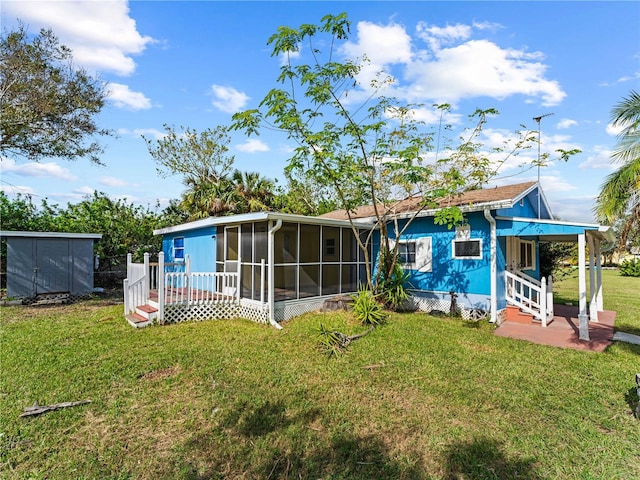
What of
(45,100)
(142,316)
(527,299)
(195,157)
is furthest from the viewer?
(195,157)

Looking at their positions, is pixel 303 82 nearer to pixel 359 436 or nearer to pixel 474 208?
pixel 474 208

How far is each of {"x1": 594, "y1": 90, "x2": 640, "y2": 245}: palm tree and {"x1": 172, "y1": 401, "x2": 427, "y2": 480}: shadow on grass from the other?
303 inches

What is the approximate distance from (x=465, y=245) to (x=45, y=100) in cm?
1313

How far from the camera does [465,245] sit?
9.15 meters

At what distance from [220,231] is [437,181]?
6.54 metres

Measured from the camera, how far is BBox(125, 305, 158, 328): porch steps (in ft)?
26.1

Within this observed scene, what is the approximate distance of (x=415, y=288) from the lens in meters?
10.2

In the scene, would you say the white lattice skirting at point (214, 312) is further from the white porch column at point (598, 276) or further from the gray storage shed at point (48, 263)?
the white porch column at point (598, 276)

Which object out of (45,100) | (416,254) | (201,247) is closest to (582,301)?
(416,254)

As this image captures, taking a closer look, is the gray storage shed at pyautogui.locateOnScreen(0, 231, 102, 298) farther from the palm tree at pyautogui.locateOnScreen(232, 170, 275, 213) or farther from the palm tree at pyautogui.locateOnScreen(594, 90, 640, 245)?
the palm tree at pyautogui.locateOnScreen(594, 90, 640, 245)

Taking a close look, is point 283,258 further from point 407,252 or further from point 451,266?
point 451,266

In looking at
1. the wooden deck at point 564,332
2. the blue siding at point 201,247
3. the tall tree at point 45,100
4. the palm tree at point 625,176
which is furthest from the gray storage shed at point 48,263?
the palm tree at point 625,176

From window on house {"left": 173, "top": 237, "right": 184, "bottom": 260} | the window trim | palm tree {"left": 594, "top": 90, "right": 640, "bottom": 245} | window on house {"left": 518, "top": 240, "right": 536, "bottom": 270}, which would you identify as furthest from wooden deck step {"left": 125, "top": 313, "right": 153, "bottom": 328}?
palm tree {"left": 594, "top": 90, "right": 640, "bottom": 245}

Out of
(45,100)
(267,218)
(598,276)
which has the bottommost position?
(598,276)
